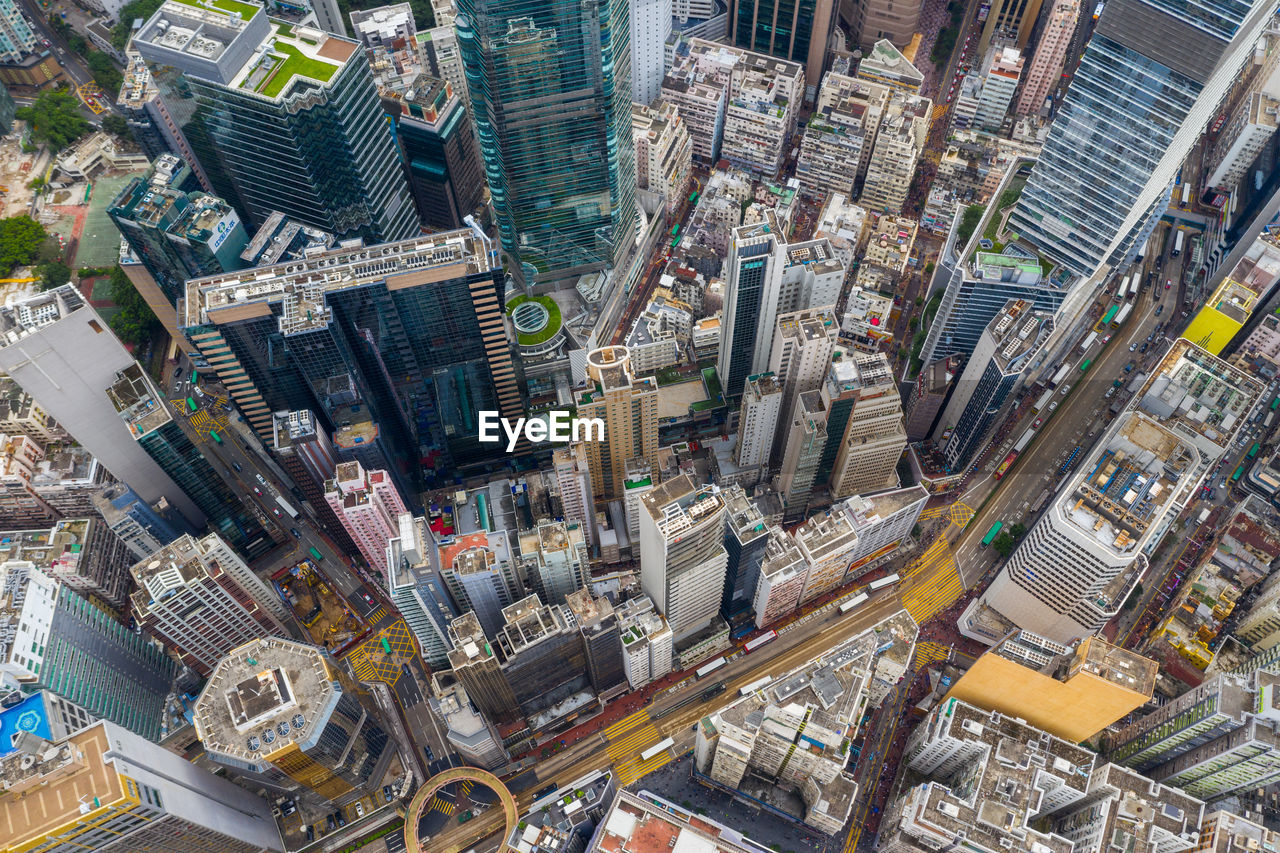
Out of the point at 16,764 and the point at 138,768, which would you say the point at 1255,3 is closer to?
the point at 138,768

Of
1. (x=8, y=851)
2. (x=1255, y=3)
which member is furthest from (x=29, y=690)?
(x=1255, y=3)

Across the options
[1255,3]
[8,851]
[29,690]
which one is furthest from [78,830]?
[1255,3]

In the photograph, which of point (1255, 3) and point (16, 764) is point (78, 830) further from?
point (1255, 3)

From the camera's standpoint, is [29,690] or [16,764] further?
[29,690]

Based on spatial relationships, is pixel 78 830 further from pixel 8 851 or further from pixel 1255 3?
pixel 1255 3

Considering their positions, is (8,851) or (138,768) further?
(138,768)

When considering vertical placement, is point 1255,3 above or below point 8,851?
above

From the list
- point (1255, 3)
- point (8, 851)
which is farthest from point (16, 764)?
point (1255, 3)
